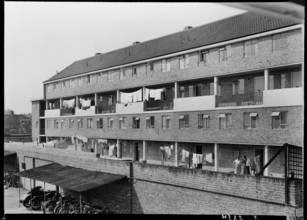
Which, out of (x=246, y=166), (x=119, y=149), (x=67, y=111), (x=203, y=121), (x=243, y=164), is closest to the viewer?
(x=246, y=166)

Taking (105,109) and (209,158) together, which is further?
(105,109)

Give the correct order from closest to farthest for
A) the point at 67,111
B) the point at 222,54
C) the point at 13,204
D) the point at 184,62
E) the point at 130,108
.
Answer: the point at 13,204, the point at 222,54, the point at 184,62, the point at 130,108, the point at 67,111

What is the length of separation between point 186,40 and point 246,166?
356 inches

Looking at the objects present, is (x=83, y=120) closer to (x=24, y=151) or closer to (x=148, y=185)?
(x=24, y=151)

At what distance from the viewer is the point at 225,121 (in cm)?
1750

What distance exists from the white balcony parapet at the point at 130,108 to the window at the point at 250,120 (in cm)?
767

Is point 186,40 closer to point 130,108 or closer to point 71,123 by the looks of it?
point 130,108

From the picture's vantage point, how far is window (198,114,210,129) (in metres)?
18.3

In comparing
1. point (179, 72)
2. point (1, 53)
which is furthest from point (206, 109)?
point (1, 53)

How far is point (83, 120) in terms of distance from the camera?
26.7 m

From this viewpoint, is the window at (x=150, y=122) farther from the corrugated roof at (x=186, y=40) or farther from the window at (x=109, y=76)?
the window at (x=109, y=76)

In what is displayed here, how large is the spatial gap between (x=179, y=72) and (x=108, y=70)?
680cm

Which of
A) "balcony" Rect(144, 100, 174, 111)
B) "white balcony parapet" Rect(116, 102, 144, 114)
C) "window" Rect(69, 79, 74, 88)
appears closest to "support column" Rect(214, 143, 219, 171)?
"balcony" Rect(144, 100, 174, 111)

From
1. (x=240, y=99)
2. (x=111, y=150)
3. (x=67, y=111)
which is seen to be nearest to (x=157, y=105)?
(x=111, y=150)
